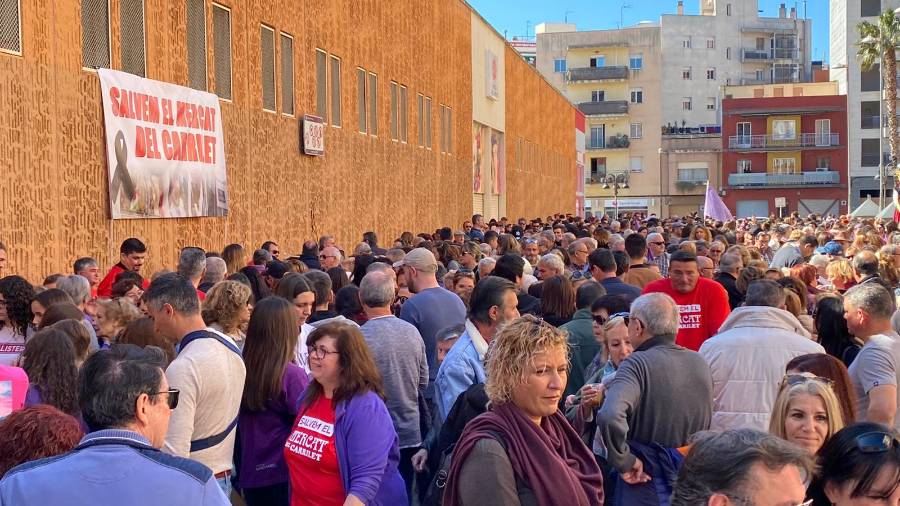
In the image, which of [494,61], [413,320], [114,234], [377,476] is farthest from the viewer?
[494,61]

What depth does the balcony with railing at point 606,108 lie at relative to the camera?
7856cm

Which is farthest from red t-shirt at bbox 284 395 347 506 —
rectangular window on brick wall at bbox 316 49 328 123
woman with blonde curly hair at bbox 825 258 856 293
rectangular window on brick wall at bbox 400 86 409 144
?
rectangular window on brick wall at bbox 400 86 409 144

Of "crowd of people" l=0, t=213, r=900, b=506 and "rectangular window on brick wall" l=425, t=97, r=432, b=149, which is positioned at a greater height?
"rectangular window on brick wall" l=425, t=97, r=432, b=149

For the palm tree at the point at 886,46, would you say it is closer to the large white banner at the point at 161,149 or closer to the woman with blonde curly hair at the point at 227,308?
the large white banner at the point at 161,149

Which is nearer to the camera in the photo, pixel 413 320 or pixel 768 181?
pixel 413 320

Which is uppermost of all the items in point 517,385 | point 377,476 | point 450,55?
point 450,55

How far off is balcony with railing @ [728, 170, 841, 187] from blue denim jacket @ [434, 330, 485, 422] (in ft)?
229

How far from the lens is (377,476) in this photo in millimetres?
5031

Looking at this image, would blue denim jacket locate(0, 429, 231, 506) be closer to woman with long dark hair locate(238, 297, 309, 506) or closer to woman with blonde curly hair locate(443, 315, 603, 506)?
woman with blonde curly hair locate(443, 315, 603, 506)

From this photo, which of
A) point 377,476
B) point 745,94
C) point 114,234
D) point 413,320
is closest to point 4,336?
point 413,320

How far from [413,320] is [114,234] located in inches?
273

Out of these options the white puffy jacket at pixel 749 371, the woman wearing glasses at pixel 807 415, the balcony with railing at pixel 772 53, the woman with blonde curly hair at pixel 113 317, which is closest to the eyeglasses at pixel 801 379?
the woman wearing glasses at pixel 807 415

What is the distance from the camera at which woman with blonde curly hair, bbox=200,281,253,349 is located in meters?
6.15

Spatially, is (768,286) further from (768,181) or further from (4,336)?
(768,181)
